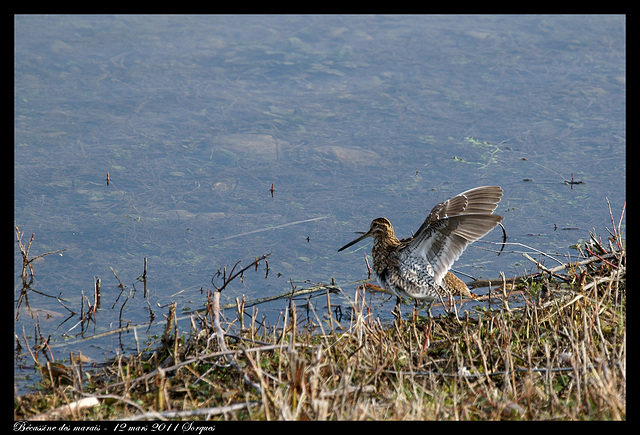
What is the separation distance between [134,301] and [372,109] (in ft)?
14.8

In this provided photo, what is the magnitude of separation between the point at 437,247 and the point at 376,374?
171 cm

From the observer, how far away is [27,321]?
238 inches

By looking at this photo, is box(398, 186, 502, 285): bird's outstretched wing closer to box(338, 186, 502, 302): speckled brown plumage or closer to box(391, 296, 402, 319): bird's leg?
box(338, 186, 502, 302): speckled brown plumage

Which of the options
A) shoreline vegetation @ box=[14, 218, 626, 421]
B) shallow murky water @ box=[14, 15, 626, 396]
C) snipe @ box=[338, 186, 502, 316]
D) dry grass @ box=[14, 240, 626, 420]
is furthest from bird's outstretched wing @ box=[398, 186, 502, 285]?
shallow murky water @ box=[14, 15, 626, 396]

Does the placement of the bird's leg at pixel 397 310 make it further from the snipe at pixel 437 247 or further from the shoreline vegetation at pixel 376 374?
the shoreline vegetation at pixel 376 374

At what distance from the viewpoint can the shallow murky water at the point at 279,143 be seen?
697 centimetres

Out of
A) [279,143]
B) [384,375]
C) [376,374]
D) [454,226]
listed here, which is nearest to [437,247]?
[454,226]

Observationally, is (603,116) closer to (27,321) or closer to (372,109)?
(372,109)

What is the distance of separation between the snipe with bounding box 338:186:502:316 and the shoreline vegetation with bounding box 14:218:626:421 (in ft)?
0.97

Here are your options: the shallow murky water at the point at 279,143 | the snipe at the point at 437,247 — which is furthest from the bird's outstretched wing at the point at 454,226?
the shallow murky water at the point at 279,143

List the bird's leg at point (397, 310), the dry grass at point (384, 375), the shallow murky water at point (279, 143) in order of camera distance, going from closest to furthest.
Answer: the dry grass at point (384, 375) → the bird's leg at point (397, 310) → the shallow murky water at point (279, 143)

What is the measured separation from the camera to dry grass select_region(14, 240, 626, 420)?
13.0 feet

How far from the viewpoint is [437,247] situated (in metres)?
5.81

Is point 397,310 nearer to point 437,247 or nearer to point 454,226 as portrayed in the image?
point 437,247
